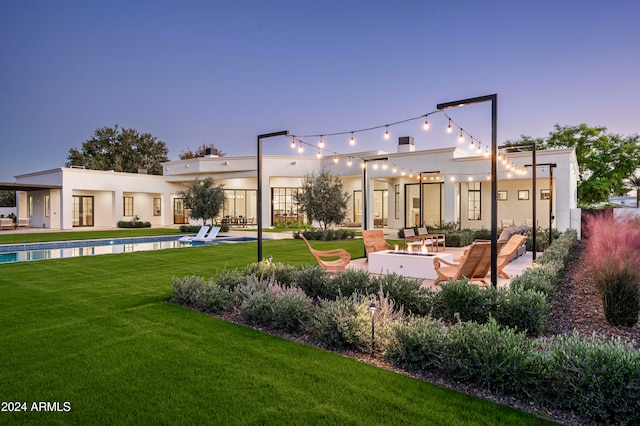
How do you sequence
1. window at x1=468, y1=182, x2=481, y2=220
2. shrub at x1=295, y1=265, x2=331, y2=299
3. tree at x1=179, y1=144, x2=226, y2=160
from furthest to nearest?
tree at x1=179, y1=144, x2=226, y2=160
window at x1=468, y1=182, x2=481, y2=220
shrub at x1=295, y1=265, x2=331, y2=299

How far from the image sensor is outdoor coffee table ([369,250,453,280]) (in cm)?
804

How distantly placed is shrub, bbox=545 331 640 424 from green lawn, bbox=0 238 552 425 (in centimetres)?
40

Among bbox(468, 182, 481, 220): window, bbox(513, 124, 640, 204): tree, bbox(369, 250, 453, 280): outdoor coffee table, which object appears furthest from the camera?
bbox(513, 124, 640, 204): tree

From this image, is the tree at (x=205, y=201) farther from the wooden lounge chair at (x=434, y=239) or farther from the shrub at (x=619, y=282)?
the shrub at (x=619, y=282)

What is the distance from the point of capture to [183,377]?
3398mm

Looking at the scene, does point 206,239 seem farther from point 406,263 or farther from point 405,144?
point 405,144

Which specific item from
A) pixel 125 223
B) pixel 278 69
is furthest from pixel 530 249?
pixel 125 223

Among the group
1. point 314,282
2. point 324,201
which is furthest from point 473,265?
point 324,201

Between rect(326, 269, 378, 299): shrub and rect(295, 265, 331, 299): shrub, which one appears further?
rect(295, 265, 331, 299): shrub

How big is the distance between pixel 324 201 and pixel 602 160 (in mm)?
26454

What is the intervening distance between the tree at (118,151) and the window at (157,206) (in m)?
12.9

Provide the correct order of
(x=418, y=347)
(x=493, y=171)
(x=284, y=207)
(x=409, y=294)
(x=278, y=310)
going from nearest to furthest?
(x=418, y=347) < (x=278, y=310) < (x=409, y=294) < (x=493, y=171) < (x=284, y=207)

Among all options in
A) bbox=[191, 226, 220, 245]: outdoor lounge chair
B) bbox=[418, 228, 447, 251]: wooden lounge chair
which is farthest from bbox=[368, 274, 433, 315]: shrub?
bbox=[191, 226, 220, 245]: outdoor lounge chair

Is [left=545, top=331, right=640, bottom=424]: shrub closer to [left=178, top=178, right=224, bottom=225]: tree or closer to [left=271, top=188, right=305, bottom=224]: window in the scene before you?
[left=178, top=178, right=224, bottom=225]: tree
